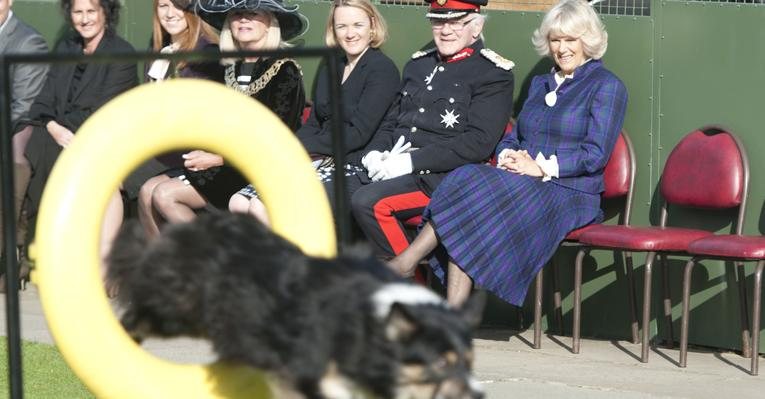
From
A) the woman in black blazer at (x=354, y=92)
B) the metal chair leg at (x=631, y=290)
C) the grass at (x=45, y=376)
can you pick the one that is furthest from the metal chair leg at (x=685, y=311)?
the grass at (x=45, y=376)

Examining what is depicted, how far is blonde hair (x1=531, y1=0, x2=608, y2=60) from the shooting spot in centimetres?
780

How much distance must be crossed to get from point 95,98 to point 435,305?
18.3 ft

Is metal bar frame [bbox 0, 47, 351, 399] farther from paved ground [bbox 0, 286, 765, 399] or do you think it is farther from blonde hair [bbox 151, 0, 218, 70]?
blonde hair [bbox 151, 0, 218, 70]

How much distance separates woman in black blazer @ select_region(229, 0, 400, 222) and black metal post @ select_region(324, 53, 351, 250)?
7.83 feet

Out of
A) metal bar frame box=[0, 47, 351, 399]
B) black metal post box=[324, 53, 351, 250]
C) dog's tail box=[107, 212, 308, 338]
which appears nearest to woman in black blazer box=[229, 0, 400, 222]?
black metal post box=[324, 53, 351, 250]

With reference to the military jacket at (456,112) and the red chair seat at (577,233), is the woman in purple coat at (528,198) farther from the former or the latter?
the military jacket at (456,112)

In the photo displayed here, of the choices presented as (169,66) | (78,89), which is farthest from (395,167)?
(78,89)

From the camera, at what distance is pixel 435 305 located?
413 centimetres

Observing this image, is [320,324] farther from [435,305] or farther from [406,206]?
[406,206]

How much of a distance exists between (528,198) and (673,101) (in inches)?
40.7

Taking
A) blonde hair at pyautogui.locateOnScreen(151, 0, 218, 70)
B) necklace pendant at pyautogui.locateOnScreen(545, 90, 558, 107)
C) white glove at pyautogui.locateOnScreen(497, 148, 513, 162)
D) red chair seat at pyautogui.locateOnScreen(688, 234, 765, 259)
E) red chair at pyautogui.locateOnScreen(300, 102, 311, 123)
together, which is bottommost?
red chair seat at pyautogui.locateOnScreen(688, 234, 765, 259)

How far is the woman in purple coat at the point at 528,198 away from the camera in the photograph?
7.57 metres

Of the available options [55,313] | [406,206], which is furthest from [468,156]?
[55,313]

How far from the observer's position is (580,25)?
7805 millimetres
